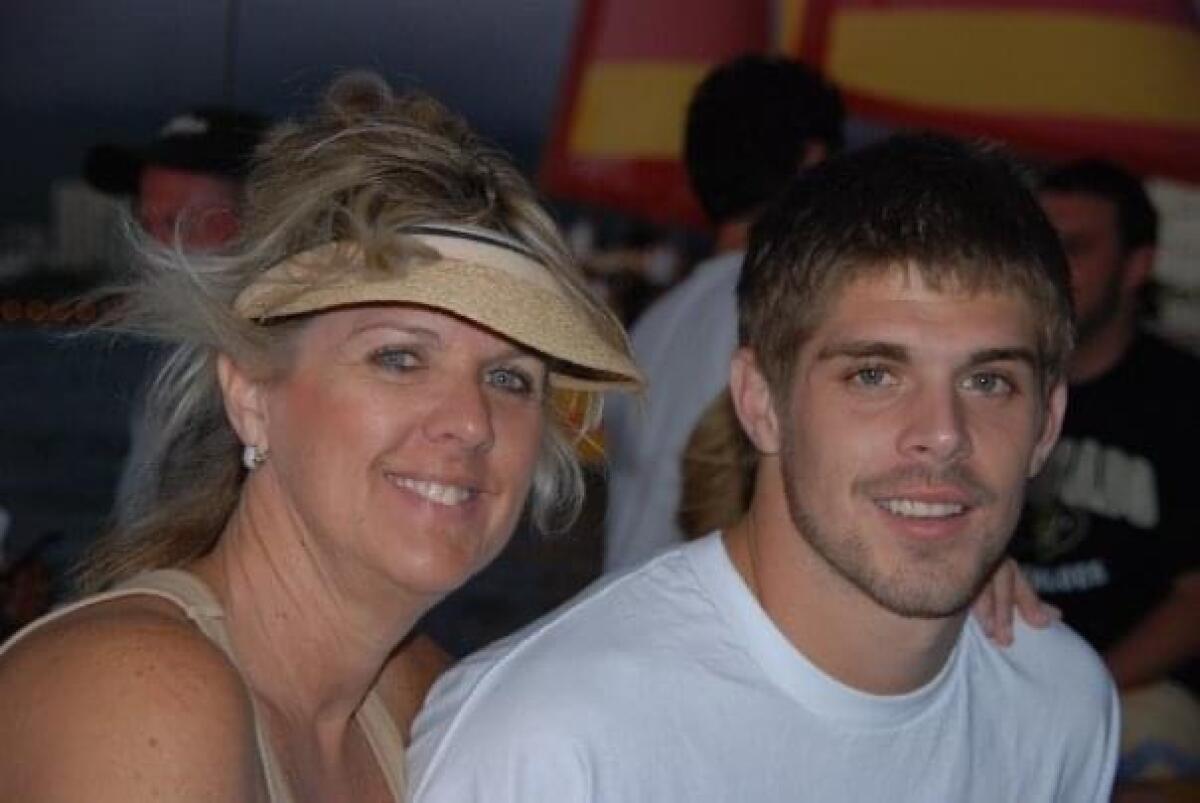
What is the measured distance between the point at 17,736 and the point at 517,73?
2630 mm

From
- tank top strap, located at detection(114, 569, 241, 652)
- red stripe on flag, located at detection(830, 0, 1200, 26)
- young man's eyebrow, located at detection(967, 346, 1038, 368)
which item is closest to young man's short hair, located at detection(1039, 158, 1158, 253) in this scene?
red stripe on flag, located at detection(830, 0, 1200, 26)

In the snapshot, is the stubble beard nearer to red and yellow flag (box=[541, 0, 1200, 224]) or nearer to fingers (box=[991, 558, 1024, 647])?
fingers (box=[991, 558, 1024, 647])

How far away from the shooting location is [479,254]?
86.9 inches

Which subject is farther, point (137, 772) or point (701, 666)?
point (701, 666)

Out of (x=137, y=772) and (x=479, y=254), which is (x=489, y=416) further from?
(x=137, y=772)

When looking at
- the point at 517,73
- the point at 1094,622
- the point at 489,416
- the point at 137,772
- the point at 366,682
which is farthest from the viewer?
the point at 517,73

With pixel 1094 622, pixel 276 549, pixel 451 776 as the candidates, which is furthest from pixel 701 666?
pixel 1094 622

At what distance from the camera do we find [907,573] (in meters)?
2.29

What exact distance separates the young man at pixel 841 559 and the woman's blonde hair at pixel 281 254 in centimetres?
20

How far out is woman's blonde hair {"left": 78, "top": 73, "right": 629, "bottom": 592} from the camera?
2.21 m

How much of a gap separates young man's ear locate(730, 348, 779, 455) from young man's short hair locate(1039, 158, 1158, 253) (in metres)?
1.84

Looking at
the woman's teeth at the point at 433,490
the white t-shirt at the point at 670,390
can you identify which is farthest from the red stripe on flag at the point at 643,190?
the woman's teeth at the point at 433,490

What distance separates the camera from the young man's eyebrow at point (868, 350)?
229 centimetres

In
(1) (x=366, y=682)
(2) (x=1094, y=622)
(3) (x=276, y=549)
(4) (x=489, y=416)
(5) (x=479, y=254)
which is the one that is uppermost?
(5) (x=479, y=254)
